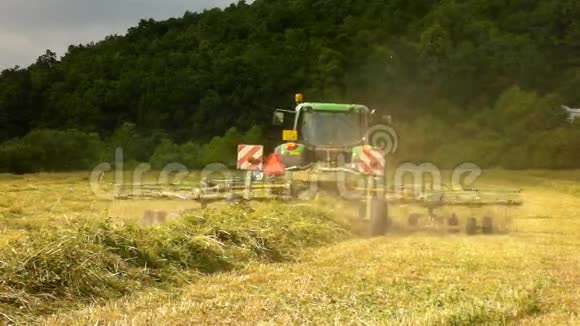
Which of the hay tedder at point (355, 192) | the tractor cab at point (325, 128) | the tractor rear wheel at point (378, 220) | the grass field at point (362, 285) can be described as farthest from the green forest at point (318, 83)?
the grass field at point (362, 285)

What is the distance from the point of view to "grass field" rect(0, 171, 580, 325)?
456cm

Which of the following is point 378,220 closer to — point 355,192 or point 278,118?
point 355,192

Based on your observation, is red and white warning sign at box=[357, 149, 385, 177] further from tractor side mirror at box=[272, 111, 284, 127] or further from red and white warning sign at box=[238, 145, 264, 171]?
tractor side mirror at box=[272, 111, 284, 127]

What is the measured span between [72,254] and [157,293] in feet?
2.31

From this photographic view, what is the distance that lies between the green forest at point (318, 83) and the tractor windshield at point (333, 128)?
17347 mm

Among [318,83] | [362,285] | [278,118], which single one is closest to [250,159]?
[278,118]

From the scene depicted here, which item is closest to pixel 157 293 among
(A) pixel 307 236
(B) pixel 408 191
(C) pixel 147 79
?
(A) pixel 307 236

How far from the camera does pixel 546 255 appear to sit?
7.84 meters

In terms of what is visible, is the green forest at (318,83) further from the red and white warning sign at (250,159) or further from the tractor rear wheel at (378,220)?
the tractor rear wheel at (378,220)

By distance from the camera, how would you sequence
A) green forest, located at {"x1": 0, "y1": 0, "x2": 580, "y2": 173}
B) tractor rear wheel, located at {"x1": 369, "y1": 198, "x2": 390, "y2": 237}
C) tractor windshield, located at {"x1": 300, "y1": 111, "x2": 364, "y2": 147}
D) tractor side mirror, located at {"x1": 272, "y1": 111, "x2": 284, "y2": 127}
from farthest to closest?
1. green forest, located at {"x1": 0, "y1": 0, "x2": 580, "y2": 173}
2. tractor windshield, located at {"x1": 300, "y1": 111, "x2": 364, "y2": 147}
3. tractor side mirror, located at {"x1": 272, "y1": 111, "x2": 284, "y2": 127}
4. tractor rear wheel, located at {"x1": 369, "y1": 198, "x2": 390, "y2": 237}

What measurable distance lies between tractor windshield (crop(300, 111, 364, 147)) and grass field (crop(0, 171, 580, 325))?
3363 mm

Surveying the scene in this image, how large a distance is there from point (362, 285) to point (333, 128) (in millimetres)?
8030

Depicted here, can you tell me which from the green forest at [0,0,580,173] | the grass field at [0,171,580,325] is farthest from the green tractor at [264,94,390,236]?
the green forest at [0,0,580,173]

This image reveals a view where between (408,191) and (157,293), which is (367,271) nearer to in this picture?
(157,293)
